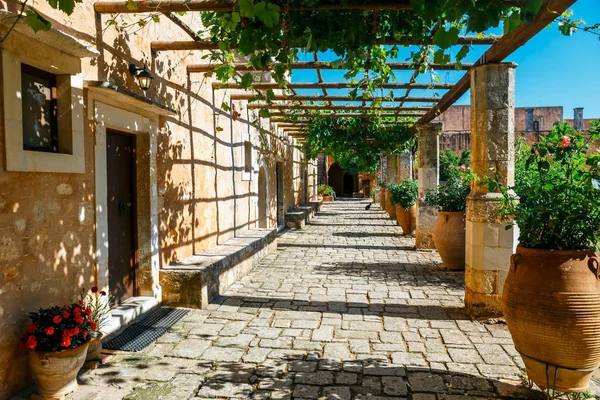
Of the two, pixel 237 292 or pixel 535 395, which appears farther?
pixel 237 292

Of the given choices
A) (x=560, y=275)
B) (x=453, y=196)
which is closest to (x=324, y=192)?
(x=453, y=196)

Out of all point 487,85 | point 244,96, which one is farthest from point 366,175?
point 487,85

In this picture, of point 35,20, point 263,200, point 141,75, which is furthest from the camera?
point 263,200

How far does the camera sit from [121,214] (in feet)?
15.0

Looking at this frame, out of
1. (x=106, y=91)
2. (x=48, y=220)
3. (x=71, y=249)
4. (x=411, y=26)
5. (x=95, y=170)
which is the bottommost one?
(x=71, y=249)

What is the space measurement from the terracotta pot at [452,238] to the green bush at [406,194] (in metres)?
4.38

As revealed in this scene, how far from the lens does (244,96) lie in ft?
25.7

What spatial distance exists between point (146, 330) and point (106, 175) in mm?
1578

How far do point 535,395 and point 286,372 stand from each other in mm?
1810

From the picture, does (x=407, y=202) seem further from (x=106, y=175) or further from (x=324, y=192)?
(x=324, y=192)

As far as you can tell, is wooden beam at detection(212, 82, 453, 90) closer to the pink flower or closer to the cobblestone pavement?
the cobblestone pavement

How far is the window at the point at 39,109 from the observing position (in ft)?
10.1

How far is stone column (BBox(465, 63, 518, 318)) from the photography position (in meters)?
A: 4.50

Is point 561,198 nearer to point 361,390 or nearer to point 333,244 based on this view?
point 361,390
